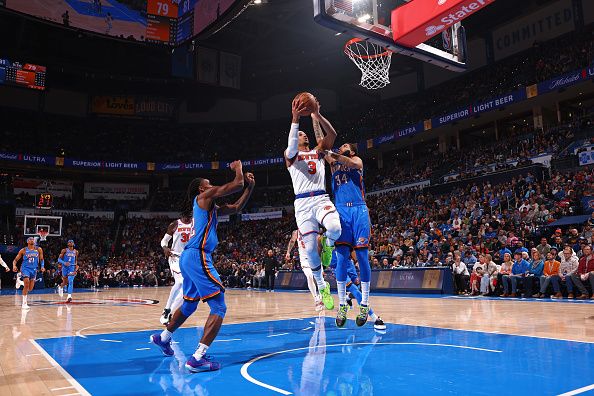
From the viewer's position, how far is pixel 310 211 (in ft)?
20.0

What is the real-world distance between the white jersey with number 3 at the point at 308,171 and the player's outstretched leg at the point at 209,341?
2.21 metres

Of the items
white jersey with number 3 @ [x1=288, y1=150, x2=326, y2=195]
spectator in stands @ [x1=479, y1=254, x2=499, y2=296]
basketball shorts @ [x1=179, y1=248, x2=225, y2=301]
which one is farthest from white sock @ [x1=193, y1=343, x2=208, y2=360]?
spectator in stands @ [x1=479, y1=254, x2=499, y2=296]

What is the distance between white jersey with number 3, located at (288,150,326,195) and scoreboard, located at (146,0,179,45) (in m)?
20.0

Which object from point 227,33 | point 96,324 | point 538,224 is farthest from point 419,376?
point 227,33

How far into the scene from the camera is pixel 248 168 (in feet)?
124

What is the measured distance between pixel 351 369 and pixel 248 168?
34.3m

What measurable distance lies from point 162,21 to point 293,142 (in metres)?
20.7

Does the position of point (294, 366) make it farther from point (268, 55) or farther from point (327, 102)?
point (327, 102)

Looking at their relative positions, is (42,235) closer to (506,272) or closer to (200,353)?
(506,272)

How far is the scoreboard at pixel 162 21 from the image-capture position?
23.2 meters

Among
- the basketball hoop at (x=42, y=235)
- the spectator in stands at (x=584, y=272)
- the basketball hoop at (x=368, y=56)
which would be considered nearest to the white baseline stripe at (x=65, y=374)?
the basketball hoop at (x=368, y=56)

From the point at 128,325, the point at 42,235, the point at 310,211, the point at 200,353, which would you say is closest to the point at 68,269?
the point at 128,325

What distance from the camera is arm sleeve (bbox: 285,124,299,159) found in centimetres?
550

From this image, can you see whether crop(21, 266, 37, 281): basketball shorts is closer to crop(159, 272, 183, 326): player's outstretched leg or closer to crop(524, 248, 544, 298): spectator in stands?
crop(159, 272, 183, 326): player's outstretched leg
